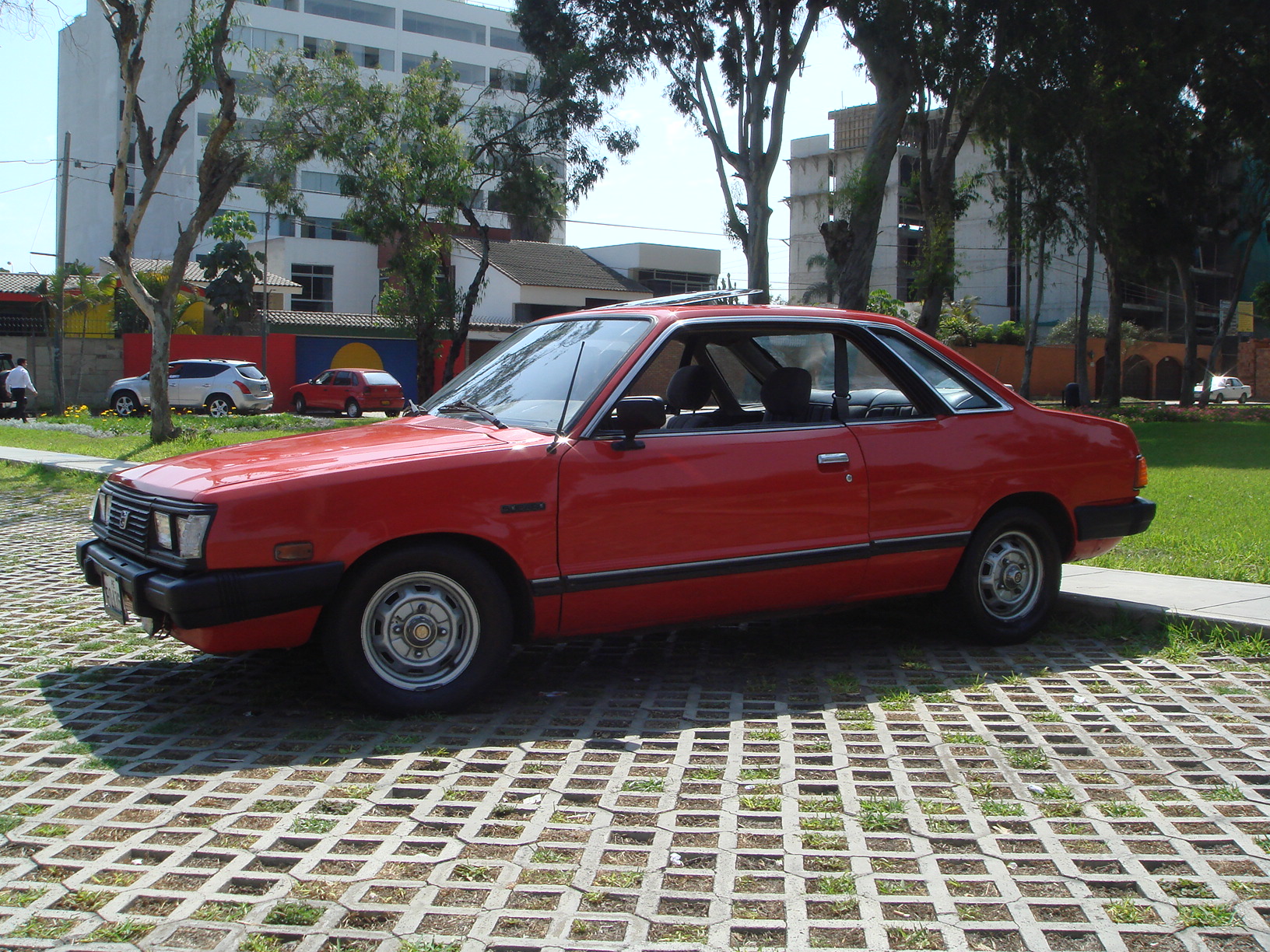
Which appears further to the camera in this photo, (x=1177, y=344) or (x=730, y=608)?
(x=1177, y=344)

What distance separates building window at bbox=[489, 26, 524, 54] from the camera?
71.6m

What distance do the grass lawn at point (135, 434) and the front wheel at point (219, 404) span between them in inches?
136

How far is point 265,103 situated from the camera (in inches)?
2032

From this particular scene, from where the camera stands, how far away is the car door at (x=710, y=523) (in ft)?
16.0

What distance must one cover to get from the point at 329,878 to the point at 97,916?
58 cm

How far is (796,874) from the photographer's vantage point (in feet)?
10.6

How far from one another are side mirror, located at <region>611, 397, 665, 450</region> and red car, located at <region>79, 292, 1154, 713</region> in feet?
0.03

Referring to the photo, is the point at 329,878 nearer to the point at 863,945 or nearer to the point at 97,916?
the point at 97,916

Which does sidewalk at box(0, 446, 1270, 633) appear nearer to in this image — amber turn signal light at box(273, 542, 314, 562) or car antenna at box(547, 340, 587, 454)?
amber turn signal light at box(273, 542, 314, 562)

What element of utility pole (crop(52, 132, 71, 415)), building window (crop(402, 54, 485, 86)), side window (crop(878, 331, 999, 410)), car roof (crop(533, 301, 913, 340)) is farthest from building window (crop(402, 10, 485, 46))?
side window (crop(878, 331, 999, 410))

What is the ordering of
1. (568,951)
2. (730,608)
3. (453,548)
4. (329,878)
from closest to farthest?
1. (568,951)
2. (329,878)
3. (453,548)
4. (730,608)

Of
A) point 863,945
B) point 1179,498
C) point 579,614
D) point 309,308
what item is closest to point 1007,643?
point 579,614

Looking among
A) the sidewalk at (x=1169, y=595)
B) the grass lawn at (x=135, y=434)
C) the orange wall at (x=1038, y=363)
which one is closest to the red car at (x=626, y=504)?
the sidewalk at (x=1169, y=595)

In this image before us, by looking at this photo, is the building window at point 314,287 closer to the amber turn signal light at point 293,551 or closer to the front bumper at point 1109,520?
the front bumper at point 1109,520
